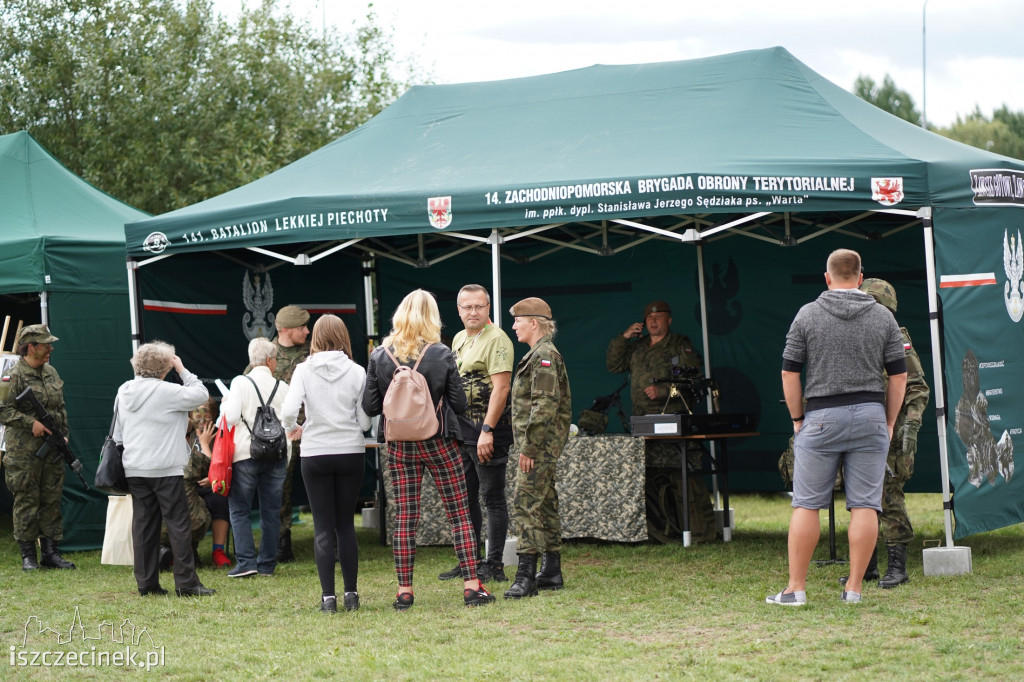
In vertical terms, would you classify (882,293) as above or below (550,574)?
above

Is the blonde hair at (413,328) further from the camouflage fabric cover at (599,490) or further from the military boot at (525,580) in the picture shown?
the camouflage fabric cover at (599,490)

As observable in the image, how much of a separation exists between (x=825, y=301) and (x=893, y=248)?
3617 mm

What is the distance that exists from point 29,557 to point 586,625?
15.0 ft

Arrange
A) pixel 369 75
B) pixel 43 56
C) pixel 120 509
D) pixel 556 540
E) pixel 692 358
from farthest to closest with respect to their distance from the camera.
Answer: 1. pixel 369 75
2. pixel 43 56
3. pixel 692 358
4. pixel 120 509
5. pixel 556 540

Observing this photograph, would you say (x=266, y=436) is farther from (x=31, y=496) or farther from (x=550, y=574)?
(x=31, y=496)

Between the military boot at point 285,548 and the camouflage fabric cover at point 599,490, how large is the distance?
765mm

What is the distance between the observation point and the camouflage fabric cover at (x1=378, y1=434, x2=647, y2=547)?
8.13 meters

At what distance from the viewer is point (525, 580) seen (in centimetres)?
620

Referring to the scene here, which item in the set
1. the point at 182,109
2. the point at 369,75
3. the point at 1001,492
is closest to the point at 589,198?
the point at 1001,492

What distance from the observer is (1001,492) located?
7.11 m

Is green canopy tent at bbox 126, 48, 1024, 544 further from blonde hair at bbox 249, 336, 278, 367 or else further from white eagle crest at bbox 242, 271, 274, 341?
blonde hair at bbox 249, 336, 278, 367

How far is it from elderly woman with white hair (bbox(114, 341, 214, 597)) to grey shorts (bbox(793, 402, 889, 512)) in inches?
130

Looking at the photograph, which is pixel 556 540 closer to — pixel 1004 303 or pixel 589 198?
pixel 589 198

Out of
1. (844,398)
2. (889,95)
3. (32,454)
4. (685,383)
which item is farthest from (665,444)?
(889,95)
